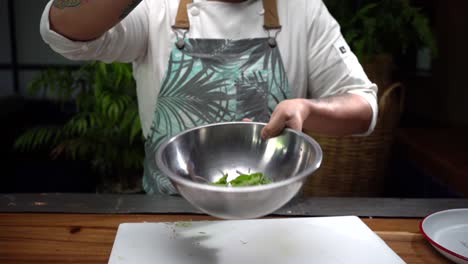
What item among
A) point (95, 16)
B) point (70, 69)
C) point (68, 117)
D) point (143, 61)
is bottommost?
point (68, 117)

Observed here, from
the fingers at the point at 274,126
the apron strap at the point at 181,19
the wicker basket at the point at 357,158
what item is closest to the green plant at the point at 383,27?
the wicker basket at the point at 357,158

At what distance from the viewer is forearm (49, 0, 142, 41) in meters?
1.14

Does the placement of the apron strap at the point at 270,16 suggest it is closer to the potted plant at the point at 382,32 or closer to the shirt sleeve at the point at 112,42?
the shirt sleeve at the point at 112,42

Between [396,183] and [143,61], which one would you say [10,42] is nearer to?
[143,61]

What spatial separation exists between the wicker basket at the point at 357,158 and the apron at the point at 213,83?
1.04m

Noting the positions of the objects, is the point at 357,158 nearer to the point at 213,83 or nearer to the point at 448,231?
the point at 213,83

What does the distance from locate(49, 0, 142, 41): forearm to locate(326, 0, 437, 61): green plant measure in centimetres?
165

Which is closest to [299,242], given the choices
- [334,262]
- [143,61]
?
[334,262]

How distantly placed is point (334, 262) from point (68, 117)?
Result: 8.62ft

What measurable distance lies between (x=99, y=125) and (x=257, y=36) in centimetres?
156

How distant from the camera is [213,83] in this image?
1.47 meters

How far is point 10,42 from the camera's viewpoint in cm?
319

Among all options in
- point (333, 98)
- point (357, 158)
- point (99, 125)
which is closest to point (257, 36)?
point (333, 98)

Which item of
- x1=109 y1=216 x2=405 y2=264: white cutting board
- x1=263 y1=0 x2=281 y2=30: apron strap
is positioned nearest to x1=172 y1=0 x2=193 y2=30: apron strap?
x1=263 y1=0 x2=281 y2=30: apron strap
